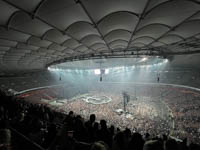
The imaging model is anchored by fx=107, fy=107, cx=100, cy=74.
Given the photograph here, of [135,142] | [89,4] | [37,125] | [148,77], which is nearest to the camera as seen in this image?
[135,142]

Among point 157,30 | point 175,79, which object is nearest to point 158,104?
point 175,79

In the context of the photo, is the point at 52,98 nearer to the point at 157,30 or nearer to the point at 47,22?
the point at 47,22

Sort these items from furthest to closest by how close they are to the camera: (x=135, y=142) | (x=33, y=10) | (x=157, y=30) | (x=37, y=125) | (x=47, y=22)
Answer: (x=157, y=30)
(x=47, y=22)
(x=33, y=10)
(x=37, y=125)
(x=135, y=142)

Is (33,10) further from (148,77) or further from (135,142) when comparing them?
(148,77)

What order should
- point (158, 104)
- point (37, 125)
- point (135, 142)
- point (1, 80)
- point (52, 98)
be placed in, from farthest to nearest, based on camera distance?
point (52, 98)
point (158, 104)
point (1, 80)
point (37, 125)
point (135, 142)

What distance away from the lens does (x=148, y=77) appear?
126 feet

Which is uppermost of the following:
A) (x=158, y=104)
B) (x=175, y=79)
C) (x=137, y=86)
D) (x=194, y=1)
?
(x=194, y=1)

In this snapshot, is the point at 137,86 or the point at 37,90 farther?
the point at 137,86

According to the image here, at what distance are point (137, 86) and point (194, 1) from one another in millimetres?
37945

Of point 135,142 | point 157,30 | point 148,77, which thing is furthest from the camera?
point 148,77

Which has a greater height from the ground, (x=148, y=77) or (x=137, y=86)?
(x=148, y=77)

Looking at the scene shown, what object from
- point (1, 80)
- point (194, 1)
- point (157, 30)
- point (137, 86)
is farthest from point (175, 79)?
point (1, 80)

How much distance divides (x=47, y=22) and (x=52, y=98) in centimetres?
3093

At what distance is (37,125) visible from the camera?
3867mm
